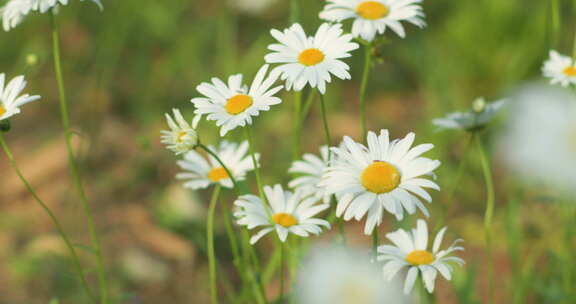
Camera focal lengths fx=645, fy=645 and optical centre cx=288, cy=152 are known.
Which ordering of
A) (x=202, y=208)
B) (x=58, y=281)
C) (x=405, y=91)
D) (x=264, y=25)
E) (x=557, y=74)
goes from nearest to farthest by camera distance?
(x=557, y=74) → (x=58, y=281) → (x=202, y=208) → (x=405, y=91) → (x=264, y=25)

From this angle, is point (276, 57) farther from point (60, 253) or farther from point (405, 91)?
point (405, 91)

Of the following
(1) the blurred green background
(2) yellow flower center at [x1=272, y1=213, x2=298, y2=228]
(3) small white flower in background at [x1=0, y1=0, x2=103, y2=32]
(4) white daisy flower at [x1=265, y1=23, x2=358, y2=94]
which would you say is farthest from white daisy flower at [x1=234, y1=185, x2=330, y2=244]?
(1) the blurred green background

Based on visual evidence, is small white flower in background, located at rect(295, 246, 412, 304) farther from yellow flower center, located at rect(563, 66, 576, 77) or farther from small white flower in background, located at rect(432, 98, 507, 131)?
yellow flower center, located at rect(563, 66, 576, 77)

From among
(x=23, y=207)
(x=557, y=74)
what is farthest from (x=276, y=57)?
(x=23, y=207)

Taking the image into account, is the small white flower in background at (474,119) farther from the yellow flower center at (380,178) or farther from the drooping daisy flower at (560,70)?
the yellow flower center at (380,178)

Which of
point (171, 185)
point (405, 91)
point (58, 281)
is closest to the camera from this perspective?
point (58, 281)

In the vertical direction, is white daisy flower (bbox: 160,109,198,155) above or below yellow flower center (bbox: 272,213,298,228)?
above
